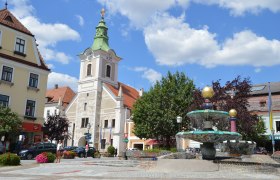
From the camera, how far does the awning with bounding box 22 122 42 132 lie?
33384 mm

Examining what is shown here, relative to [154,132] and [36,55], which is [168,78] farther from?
[36,55]

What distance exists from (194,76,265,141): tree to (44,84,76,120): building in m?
38.9

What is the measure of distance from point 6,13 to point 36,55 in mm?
5346

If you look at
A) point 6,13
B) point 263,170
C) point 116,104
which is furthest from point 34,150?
point 116,104

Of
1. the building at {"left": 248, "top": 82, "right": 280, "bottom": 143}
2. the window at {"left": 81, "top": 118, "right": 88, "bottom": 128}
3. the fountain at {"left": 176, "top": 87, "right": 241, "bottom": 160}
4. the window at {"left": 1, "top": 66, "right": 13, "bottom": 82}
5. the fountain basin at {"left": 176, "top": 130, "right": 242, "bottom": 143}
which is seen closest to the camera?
the fountain basin at {"left": 176, "top": 130, "right": 242, "bottom": 143}

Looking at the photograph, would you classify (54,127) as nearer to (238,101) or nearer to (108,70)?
(108,70)

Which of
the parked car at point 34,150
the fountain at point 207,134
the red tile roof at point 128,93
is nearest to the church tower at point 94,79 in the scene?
the red tile roof at point 128,93

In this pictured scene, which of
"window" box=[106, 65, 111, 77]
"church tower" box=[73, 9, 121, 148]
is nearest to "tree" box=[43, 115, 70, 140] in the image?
"church tower" box=[73, 9, 121, 148]

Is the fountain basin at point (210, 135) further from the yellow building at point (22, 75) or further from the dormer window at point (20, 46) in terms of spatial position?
the dormer window at point (20, 46)

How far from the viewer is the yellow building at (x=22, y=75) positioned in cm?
3291

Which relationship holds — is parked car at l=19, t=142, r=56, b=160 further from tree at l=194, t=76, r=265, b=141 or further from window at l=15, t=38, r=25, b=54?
tree at l=194, t=76, r=265, b=141

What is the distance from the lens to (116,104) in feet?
203

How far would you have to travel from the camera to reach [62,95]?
240ft

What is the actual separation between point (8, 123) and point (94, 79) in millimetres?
35905
